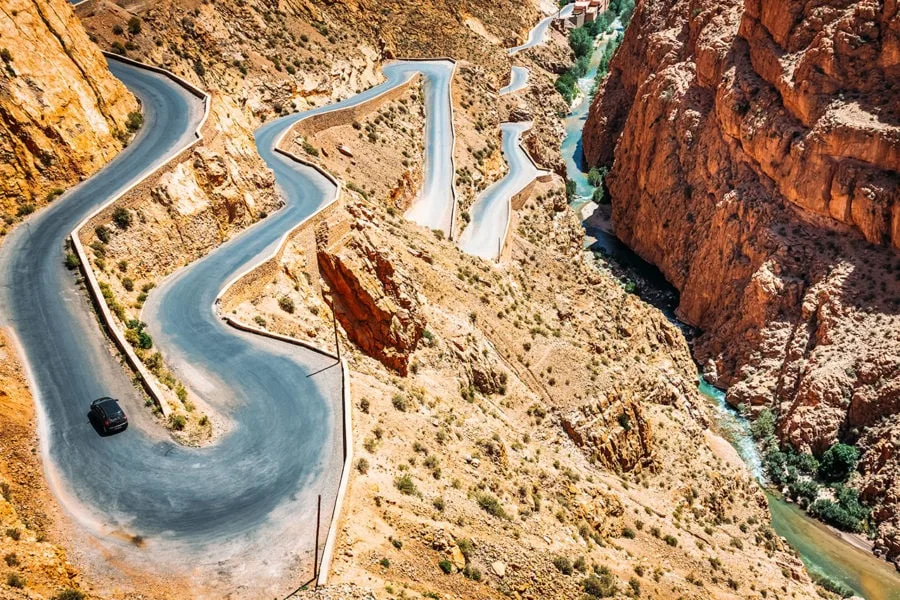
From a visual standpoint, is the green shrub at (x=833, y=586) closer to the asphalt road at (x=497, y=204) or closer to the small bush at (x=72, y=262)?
the asphalt road at (x=497, y=204)

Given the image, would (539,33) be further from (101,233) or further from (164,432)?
(164,432)

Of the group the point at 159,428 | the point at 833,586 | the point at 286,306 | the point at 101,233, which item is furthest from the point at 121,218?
the point at 833,586

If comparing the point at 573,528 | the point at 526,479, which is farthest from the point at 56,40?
the point at 573,528

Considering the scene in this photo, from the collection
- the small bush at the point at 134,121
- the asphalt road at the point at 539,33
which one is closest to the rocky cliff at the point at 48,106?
the small bush at the point at 134,121

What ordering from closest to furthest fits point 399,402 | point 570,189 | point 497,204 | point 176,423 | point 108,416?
point 108,416 < point 176,423 < point 399,402 < point 497,204 < point 570,189

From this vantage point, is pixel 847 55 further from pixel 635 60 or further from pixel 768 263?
pixel 635 60

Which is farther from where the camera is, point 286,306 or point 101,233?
point 286,306

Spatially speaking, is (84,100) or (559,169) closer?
(84,100)
